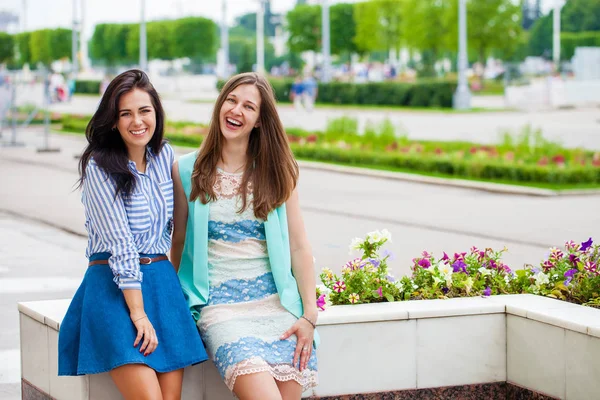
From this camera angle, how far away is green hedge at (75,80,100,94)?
62.7m

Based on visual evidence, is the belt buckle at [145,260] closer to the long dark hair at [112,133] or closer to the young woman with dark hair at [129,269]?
the young woman with dark hair at [129,269]

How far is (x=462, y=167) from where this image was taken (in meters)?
17.1

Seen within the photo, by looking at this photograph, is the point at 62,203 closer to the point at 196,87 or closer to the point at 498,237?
the point at 498,237

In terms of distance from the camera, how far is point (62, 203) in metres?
13.9

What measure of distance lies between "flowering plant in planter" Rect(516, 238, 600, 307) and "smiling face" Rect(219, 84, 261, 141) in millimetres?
1805

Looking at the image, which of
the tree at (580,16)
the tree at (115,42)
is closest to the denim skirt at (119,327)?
the tree at (580,16)

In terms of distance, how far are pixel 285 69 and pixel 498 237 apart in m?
69.7

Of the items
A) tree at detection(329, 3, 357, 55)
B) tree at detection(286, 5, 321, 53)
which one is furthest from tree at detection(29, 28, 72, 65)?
tree at detection(329, 3, 357, 55)

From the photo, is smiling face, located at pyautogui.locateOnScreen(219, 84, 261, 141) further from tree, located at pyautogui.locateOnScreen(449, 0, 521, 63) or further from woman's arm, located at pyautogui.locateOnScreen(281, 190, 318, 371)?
tree, located at pyautogui.locateOnScreen(449, 0, 521, 63)

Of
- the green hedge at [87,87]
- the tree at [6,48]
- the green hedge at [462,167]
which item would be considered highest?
the tree at [6,48]

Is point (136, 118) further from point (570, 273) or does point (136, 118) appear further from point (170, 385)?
point (570, 273)

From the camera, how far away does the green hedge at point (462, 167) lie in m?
15.9

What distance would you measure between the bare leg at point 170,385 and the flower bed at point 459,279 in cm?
102

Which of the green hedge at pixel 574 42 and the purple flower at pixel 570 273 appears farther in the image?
the green hedge at pixel 574 42
